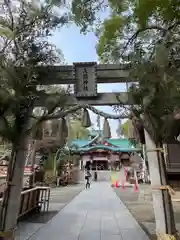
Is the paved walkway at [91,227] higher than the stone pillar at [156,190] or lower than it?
lower

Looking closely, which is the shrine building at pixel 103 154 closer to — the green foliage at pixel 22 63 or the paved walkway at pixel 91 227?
the paved walkway at pixel 91 227

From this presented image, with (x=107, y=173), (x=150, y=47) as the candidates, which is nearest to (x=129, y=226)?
(x=150, y=47)

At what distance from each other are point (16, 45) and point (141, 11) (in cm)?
256

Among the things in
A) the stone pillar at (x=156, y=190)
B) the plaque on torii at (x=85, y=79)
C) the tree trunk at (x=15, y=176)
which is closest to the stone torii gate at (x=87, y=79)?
the plaque on torii at (x=85, y=79)

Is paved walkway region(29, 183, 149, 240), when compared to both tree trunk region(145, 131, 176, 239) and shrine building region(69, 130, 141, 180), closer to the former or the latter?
tree trunk region(145, 131, 176, 239)

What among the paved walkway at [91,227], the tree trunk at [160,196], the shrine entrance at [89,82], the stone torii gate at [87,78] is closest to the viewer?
the tree trunk at [160,196]

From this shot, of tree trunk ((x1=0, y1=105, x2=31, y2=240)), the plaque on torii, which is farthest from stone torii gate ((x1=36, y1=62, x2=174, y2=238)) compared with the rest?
tree trunk ((x1=0, y1=105, x2=31, y2=240))

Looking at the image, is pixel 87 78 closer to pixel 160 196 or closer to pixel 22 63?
pixel 22 63

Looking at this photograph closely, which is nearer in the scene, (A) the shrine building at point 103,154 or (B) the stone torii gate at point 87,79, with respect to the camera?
(B) the stone torii gate at point 87,79

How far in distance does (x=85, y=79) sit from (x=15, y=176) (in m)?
2.01

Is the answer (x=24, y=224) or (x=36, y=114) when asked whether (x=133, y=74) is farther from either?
(x=24, y=224)

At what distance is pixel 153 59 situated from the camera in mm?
4246

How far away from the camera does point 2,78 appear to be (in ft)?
12.8

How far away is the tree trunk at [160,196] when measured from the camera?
372 centimetres
